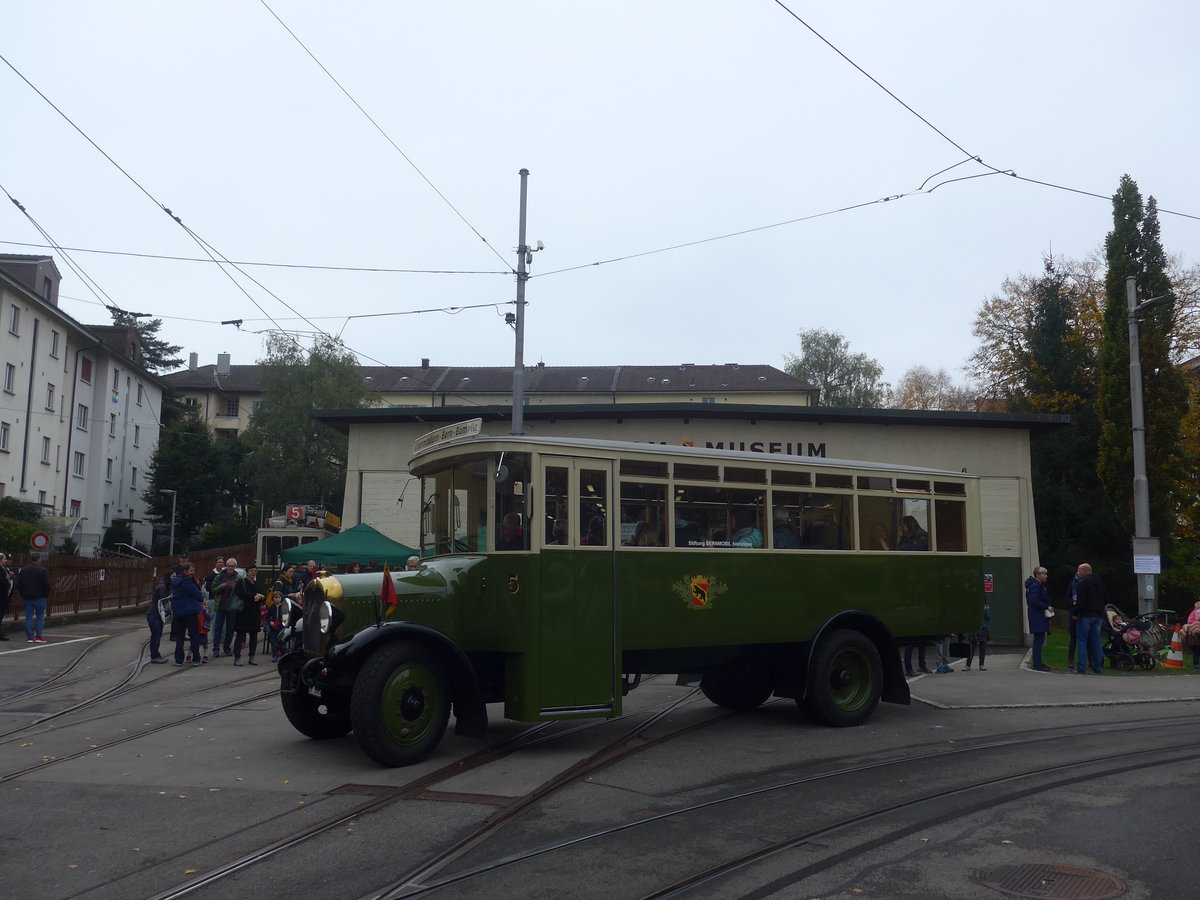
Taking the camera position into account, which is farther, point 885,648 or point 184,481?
point 184,481

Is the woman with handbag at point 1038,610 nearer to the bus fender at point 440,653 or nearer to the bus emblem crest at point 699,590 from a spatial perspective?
the bus emblem crest at point 699,590

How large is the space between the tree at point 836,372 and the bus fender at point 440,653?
193ft

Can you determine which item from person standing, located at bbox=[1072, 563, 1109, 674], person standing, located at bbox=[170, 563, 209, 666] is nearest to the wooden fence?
person standing, located at bbox=[170, 563, 209, 666]

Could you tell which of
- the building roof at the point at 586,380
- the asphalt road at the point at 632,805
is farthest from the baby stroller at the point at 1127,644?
the building roof at the point at 586,380

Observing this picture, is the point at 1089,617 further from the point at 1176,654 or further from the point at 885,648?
the point at 885,648

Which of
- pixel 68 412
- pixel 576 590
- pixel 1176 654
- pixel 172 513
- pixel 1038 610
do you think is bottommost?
pixel 1176 654

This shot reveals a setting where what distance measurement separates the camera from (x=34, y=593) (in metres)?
20.4

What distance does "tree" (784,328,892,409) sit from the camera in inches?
2618

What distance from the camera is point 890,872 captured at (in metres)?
5.68

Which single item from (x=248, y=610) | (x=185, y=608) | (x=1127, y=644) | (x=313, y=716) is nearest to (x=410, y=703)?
(x=313, y=716)

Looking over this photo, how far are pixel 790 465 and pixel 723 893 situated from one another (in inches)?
246

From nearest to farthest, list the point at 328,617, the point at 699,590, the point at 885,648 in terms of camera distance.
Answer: the point at 328,617 < the point at 699,590 < the point at 885,648

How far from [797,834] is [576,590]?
3411mm

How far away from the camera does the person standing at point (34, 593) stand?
2020 centimetres
